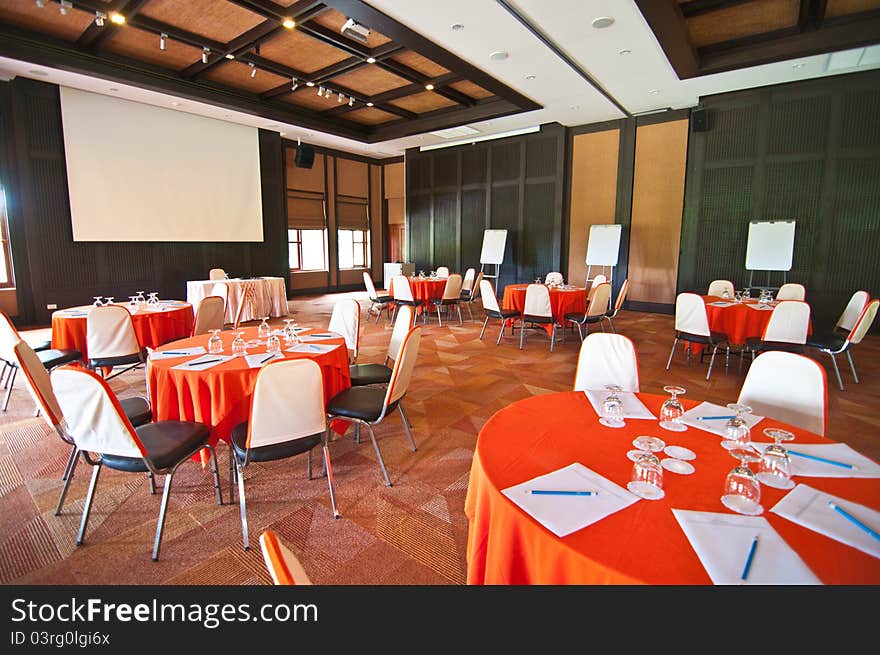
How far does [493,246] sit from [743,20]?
610 cm

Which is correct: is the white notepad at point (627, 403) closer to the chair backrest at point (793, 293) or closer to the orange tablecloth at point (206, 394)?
the orange tablecloth at point (206, 394)

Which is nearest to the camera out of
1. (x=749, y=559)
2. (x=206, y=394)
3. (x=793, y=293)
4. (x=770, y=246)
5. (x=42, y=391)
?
(x=749, y=559)

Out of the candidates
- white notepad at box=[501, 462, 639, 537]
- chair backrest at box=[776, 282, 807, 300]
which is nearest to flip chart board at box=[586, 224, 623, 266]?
chair backrest at box=[776, 282, 807, 300]

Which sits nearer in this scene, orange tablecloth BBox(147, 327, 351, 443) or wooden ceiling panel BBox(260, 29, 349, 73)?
orange tablecloth BBox(147, 327, 351, 443)

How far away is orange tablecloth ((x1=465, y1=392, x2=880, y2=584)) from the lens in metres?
1.11

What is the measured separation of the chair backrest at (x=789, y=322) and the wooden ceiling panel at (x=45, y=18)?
906 centimetres

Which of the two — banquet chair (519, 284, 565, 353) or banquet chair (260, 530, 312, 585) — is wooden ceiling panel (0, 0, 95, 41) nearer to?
banquet chair (519, 284, 565, 353)

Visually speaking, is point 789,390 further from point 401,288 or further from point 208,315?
point 401,288

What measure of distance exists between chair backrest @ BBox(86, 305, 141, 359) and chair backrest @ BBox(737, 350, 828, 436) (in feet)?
16.4

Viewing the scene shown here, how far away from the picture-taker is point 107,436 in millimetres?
2197

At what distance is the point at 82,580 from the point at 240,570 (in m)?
0.71

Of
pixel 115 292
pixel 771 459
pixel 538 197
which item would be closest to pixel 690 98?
pixel 538 197

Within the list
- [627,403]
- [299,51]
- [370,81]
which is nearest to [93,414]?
[627,403]

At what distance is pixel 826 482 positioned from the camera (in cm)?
146
